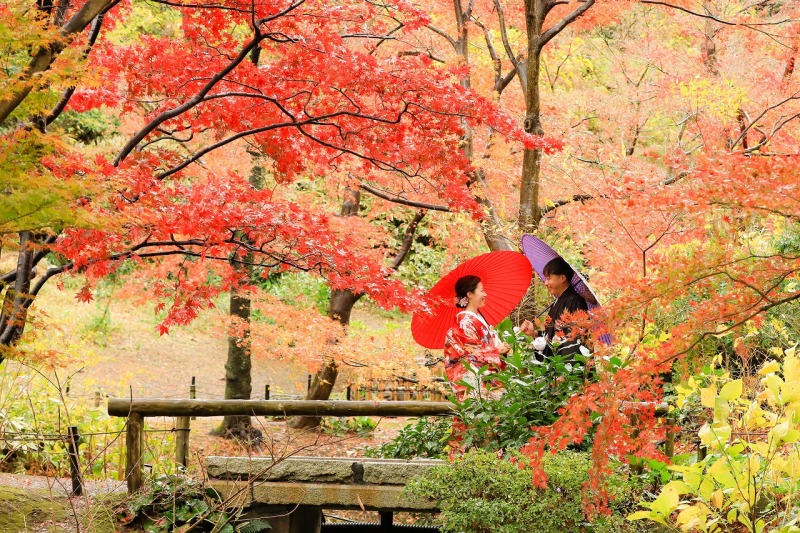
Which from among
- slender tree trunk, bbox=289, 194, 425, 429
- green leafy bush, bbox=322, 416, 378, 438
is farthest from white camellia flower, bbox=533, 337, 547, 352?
green leafy bush, bbox=322, 416, 378, 438

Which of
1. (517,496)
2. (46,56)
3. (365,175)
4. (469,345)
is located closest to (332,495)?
(469,345)

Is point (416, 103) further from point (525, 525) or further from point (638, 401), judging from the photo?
point (525, 525)

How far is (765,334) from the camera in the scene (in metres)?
6.88

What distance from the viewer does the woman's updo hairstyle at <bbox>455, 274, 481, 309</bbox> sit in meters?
5.02

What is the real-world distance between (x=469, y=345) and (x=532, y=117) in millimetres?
3178

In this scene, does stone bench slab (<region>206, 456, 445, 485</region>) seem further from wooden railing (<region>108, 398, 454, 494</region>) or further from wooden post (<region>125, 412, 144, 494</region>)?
wooden post (<region>125, 412, 144, 494</region>)

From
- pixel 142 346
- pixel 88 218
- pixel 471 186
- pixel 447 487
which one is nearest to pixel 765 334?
pixel 471 186

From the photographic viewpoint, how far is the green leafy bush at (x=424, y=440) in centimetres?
496

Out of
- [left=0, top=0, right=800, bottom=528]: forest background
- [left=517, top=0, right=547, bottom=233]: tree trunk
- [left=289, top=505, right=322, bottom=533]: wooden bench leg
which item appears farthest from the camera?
[left=517, top=0, right=547, bottom=233]: tree trunk

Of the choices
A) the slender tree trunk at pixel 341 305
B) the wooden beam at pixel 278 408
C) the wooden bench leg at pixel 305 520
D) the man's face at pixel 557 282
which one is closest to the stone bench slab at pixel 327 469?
the wooden beam at pixel 278 408

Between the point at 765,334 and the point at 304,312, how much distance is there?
18.2 ft

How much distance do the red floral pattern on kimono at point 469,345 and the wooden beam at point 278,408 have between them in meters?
→ 0.25

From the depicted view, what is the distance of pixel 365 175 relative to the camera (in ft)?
22.6

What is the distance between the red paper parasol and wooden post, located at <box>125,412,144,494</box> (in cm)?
Answer: 197
